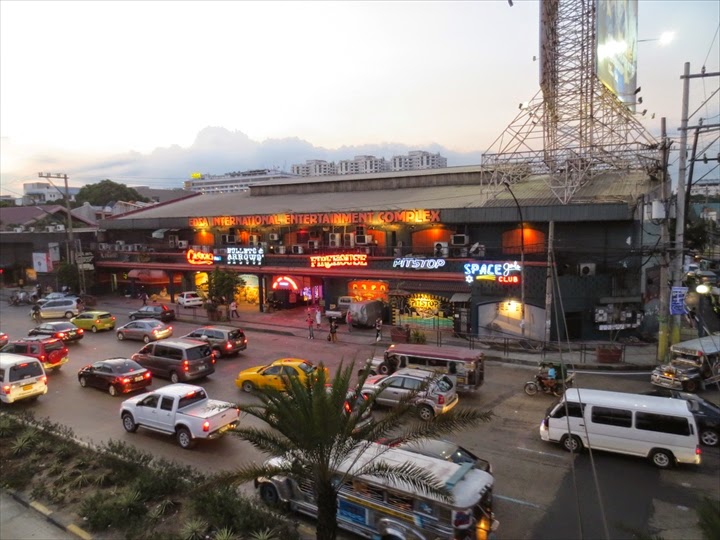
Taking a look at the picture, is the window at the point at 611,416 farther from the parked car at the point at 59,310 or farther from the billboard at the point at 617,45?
the parked car at the point at 59,310

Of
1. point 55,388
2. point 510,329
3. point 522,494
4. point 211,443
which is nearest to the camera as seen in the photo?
point 522,494

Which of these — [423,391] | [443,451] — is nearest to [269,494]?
[443,451]

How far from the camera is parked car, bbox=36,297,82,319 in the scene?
39.3 metres

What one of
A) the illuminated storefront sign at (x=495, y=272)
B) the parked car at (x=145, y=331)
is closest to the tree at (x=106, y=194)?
the parked car at (x=145, y=331)

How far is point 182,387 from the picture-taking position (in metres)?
16.2

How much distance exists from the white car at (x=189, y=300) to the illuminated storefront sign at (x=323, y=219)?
19.6 ft

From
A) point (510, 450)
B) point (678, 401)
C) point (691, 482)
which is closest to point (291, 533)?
point (510, 450)

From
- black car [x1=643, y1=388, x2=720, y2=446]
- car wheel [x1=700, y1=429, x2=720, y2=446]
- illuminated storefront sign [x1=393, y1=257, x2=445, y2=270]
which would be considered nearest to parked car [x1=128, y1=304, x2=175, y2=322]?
illuminated storefront sign [x1=393, y1=257, x2=445, y2=270]

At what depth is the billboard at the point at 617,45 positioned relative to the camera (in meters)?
34.3

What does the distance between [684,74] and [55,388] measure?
30.0 metres

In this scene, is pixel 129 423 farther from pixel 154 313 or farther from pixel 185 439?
pixel 154 313

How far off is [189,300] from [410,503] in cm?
3572

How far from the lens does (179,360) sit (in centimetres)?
2116

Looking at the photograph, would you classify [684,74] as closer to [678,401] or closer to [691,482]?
[678,401]
